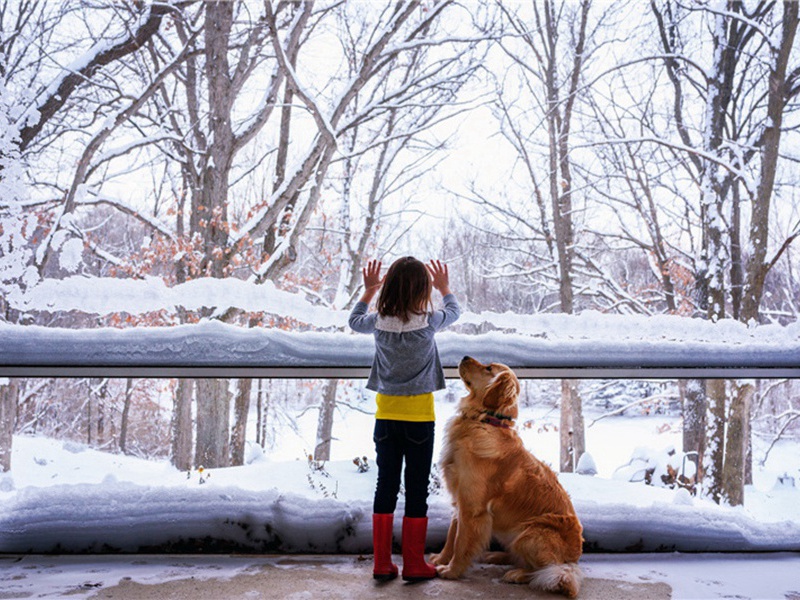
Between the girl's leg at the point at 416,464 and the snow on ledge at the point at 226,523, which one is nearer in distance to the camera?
the girl's leg at the point at 416,464

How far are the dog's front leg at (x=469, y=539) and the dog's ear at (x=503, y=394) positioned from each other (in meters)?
0.43

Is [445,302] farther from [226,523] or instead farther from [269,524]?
[226,523]

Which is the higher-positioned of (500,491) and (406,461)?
(406,461)

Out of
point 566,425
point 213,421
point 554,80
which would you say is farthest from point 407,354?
point 554,80

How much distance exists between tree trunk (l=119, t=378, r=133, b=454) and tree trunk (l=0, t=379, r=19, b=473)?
907mm

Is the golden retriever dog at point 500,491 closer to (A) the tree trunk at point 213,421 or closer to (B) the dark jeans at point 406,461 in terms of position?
(B) the dark jeans at point 406,461

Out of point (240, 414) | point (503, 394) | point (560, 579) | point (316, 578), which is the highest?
point (503, 394)

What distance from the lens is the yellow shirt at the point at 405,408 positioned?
8.25 feet

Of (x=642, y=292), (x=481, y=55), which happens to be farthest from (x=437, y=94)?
(x=642, y=292)

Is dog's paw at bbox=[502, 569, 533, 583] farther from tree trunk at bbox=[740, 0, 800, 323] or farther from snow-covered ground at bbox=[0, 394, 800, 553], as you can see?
tree trunk at bbox=[740, 0, 800, 323]

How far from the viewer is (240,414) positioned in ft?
17.9

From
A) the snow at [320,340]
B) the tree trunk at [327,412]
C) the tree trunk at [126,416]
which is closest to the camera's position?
the snow at [320,340]

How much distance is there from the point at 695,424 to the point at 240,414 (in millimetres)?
4292

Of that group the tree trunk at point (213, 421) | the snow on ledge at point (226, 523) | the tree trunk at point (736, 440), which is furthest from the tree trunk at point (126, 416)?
the tree trunk at point (736, 440)
